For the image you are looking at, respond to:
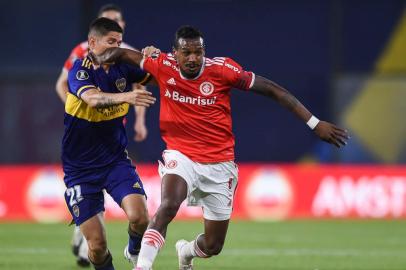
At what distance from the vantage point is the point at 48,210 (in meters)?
16.2

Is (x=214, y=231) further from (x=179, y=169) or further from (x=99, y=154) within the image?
(x=99, y=154)

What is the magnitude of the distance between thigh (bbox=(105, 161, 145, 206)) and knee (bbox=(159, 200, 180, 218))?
0.51m

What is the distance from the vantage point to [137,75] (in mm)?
8945

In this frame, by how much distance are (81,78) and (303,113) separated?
1820mm

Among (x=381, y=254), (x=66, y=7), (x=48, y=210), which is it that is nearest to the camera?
(x=381, y=254)

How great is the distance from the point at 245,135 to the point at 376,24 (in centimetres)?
340

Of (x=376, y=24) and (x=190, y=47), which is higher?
(x=190, y=47)

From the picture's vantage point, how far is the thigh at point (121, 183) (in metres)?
8.73

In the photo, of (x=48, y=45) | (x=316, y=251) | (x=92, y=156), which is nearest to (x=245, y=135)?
(x=48, y=45)

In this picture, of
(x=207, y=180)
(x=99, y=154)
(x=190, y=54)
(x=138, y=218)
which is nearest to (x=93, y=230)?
(x=138, y=218)

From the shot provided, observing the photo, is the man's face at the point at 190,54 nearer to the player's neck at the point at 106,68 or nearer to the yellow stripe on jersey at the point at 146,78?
the yellow stripe on jersey at the point at 146,78

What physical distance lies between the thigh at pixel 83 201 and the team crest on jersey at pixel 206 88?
1.18m

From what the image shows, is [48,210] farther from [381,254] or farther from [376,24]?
[376,24]

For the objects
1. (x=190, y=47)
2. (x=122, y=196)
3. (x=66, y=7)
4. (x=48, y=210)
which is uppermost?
(x=190, y=47)
